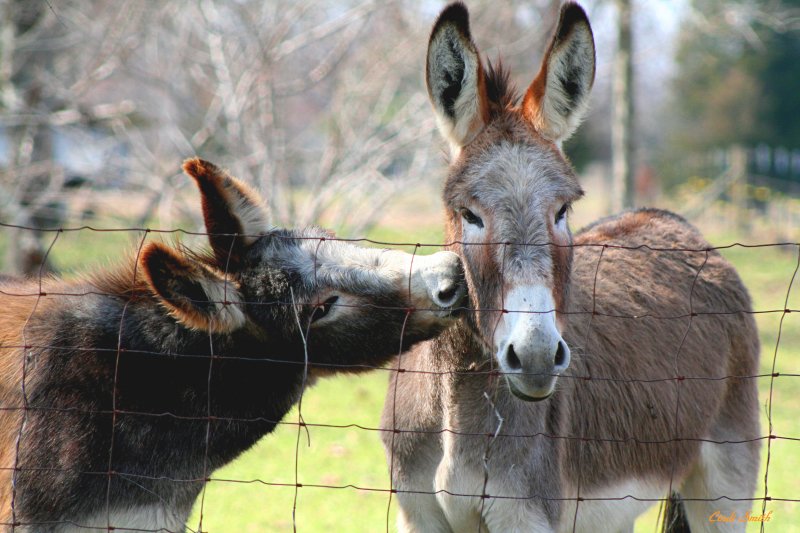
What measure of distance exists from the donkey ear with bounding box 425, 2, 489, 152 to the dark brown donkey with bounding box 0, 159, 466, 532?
2.28ft

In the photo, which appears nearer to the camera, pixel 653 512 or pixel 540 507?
pixel 540 507

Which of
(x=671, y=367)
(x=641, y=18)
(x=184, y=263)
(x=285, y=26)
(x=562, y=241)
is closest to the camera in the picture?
(x=184, y=263)

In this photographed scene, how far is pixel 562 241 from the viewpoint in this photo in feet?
11.2

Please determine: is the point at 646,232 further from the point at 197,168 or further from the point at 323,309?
the point at 197,168

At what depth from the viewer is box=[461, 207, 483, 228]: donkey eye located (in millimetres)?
3402

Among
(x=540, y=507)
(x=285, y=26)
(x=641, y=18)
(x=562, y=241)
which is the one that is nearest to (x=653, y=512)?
(x=540, y=507)

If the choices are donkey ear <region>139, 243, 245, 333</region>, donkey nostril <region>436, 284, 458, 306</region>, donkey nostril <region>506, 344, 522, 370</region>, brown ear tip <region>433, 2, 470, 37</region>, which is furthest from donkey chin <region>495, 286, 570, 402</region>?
brown ear tip <region>433, 2, 470, 37</region>

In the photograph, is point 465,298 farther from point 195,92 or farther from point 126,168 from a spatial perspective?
point 195,92

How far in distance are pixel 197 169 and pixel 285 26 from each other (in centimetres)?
615

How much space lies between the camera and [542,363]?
9.67 ft

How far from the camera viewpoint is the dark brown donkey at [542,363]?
326cm

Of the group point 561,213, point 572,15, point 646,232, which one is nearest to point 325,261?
point 561,213

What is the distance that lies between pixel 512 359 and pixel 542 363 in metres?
0.14

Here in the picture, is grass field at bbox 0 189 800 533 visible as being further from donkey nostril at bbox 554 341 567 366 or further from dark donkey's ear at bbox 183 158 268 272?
donkey nostril at bbox 554 341 567 366
